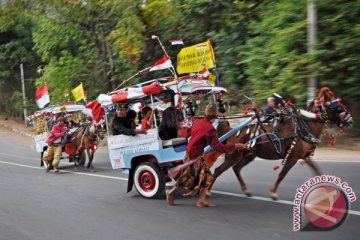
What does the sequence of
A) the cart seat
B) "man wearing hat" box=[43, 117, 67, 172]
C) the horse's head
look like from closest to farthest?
the horse's head → the cart seat → "man wearing hat" box=[43, 117, 67, 172]

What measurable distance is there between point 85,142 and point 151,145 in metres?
5.69

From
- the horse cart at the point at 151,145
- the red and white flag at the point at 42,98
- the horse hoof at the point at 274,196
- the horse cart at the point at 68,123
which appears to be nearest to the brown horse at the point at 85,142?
the horse cart at the point at 68,123

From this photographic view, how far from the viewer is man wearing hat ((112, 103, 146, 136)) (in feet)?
29.2

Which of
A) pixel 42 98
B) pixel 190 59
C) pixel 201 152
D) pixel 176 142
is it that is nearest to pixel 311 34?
pixel 190 59

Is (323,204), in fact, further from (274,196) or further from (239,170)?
(239,170)

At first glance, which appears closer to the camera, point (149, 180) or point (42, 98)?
point (149, 180)

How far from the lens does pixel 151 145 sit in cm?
873

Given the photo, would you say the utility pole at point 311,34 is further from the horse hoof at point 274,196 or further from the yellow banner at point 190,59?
the horse hoof at point 274,196

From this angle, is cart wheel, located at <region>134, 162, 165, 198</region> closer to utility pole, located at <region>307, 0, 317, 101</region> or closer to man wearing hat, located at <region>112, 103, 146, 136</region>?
man wearing hat, located at <region>112, 103, 146, 136</region>

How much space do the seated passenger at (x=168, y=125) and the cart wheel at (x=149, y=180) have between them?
2.07 ft

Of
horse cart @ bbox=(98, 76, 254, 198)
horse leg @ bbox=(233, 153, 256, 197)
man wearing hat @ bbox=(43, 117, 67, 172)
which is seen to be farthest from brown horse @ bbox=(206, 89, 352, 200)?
man wearing hat @ bbox=(43, 117, 67, 172)

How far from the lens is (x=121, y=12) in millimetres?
20359

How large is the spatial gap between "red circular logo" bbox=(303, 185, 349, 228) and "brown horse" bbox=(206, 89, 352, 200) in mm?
2049

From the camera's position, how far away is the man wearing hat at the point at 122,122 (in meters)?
8.91
